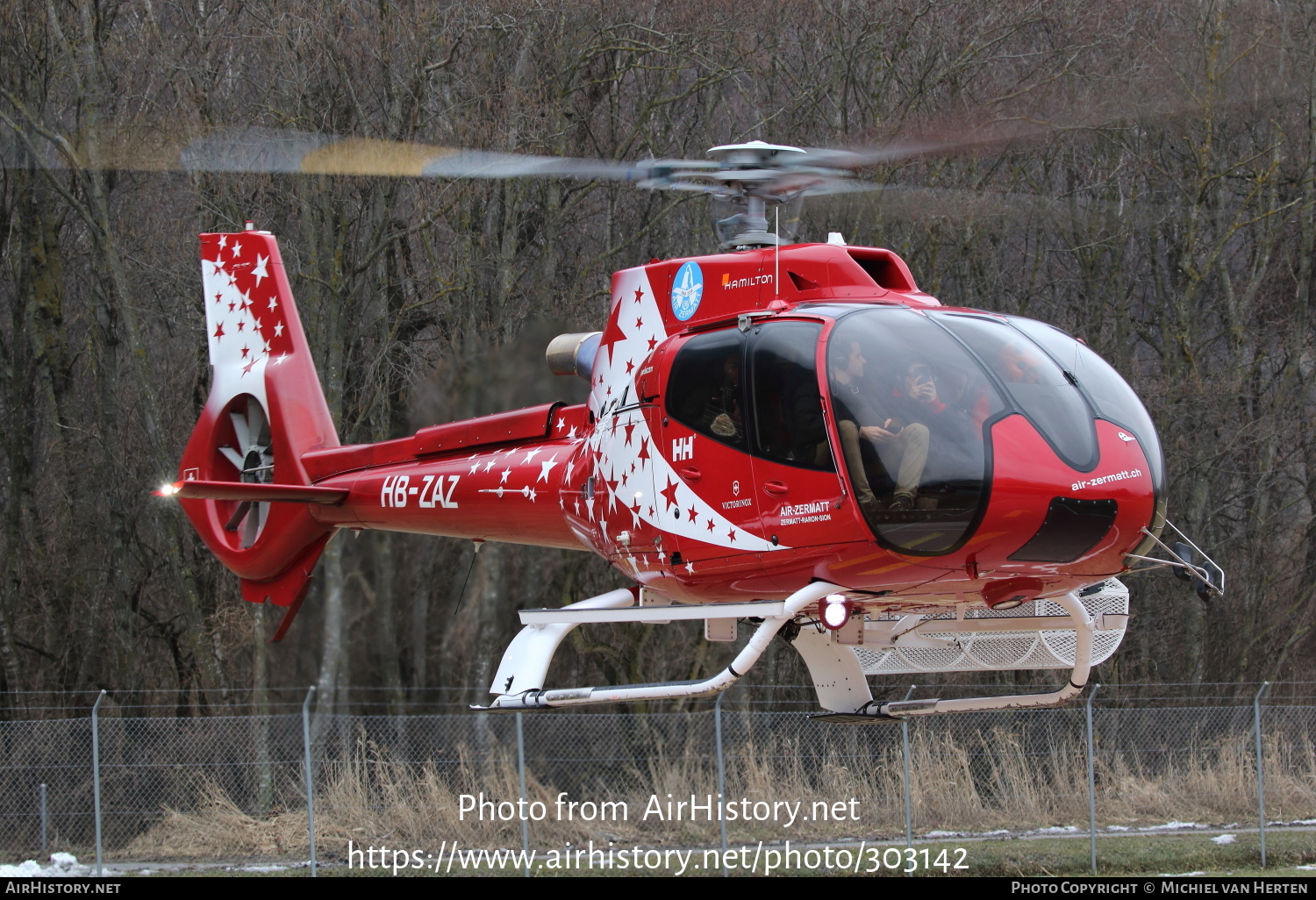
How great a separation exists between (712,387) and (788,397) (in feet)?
1.99

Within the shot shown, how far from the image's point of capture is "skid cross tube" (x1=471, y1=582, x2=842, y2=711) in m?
7.34

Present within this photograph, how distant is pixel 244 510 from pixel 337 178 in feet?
19.6

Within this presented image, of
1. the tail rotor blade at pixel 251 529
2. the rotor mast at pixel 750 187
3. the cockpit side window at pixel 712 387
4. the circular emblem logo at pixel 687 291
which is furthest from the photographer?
the tail rotor blade at pixel 251 529

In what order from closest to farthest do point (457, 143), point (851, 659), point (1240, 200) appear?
point (851, 659) < point (457, 143) < point (1240, 200)

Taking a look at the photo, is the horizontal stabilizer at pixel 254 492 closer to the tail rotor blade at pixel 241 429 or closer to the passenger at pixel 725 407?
the tail rotor blade at pixel 241 429

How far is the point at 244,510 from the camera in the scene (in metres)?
12.1

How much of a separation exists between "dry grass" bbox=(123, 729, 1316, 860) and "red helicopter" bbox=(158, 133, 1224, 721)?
5.28 metres

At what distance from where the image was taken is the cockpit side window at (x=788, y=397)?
7.21 metres

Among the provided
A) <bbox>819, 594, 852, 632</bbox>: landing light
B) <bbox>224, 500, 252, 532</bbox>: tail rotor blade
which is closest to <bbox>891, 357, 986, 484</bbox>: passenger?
<bbox>819, 594, 852, 632</bbox>: landing light

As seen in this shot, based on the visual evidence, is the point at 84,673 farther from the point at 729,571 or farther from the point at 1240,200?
the point at 1240,200

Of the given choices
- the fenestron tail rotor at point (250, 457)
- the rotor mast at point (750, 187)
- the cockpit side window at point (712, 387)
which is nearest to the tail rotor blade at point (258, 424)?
the fenestron tail rotor at point (250, 457)

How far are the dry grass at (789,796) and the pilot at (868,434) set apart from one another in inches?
331

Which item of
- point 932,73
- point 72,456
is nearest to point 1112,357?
point 932,73

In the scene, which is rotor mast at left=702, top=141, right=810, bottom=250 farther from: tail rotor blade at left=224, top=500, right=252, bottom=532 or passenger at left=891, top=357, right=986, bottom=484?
tail rotor blade at left=224, top=500, right=252, bottom=532
